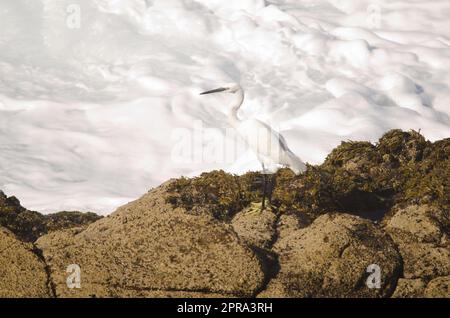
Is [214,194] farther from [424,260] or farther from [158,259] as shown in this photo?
[424,260]

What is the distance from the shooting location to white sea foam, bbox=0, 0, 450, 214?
18250 mm

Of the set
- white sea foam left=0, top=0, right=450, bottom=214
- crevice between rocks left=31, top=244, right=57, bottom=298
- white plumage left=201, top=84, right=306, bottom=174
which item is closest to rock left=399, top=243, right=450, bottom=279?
white plumage left=201, top=84, right=306, bottom=174

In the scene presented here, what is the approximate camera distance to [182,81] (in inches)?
896

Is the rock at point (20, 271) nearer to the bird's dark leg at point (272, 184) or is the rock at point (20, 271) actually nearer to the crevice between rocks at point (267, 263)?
the crevice between rocks at point (267, 263)

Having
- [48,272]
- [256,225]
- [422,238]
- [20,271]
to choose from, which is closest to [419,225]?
[422,238]

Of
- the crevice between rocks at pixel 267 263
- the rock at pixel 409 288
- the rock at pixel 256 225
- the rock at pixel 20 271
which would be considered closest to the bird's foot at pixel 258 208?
the rock at pixel 256 225

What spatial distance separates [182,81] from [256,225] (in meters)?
15.5

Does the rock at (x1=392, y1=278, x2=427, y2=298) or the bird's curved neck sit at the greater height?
the rock at (x1=392, y1=278, x2=427, y2=298)

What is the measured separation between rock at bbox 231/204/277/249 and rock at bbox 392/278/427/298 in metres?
1.64

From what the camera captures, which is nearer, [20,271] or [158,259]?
[20,271]

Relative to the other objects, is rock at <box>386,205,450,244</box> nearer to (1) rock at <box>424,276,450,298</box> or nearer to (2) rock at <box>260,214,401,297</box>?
(2) rock at <box>260,214,401,297</box>

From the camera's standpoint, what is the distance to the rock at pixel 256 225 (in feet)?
24.6

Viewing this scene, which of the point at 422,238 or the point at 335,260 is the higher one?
the point at 335,260
